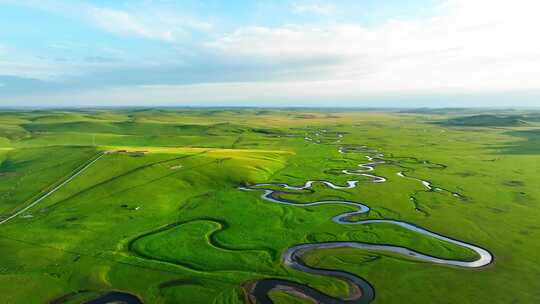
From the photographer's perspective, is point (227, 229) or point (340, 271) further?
point (227, 229)

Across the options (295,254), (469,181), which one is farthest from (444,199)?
(295,254)


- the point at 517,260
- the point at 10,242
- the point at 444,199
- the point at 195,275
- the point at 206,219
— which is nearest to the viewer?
the point at 195,275

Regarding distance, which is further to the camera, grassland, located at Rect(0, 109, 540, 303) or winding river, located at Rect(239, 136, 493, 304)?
grassland, located at Rect(0, 109, 540, 303)

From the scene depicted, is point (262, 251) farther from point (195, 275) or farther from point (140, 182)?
point (140, 182)

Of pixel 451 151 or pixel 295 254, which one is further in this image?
pixel 451 151

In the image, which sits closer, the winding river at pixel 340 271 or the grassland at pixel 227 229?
the winding river at pixel 340 271

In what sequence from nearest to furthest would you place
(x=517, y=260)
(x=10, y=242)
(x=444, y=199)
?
1. (x=517, y=260)
2. (x=10, y=242)
3. (x=444, y=199)

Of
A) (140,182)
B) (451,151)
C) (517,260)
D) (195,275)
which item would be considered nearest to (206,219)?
(195,275)

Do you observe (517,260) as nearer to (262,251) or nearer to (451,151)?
(262,251)

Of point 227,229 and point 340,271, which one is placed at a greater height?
point 340,271
